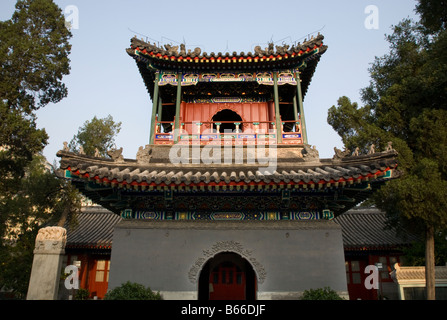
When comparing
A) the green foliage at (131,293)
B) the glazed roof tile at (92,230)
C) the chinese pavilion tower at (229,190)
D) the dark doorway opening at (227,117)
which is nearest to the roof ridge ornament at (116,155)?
the chinese pavilion tower at (229,190)

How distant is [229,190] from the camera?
8594 millimetres

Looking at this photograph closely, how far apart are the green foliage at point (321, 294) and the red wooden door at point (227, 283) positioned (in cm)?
829

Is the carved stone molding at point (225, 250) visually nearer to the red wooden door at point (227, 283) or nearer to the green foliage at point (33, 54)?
the red wooden door at point (227, 283)

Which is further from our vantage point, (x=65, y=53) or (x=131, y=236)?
(x=65, y=53)

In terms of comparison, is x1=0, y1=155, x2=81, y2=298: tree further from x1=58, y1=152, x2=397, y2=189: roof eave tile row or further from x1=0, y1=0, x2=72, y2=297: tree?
x1=58, y1=152, x2=397, y2=189: roof eave tile row

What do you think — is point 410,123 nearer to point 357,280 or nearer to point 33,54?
point 357,280

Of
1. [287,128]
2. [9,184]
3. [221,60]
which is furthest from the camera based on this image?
[9,184]

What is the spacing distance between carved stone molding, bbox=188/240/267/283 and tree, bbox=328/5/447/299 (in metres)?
5.61

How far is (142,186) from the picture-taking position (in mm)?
8109

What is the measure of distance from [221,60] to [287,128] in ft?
15.1

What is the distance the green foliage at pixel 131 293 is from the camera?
26.2ft
